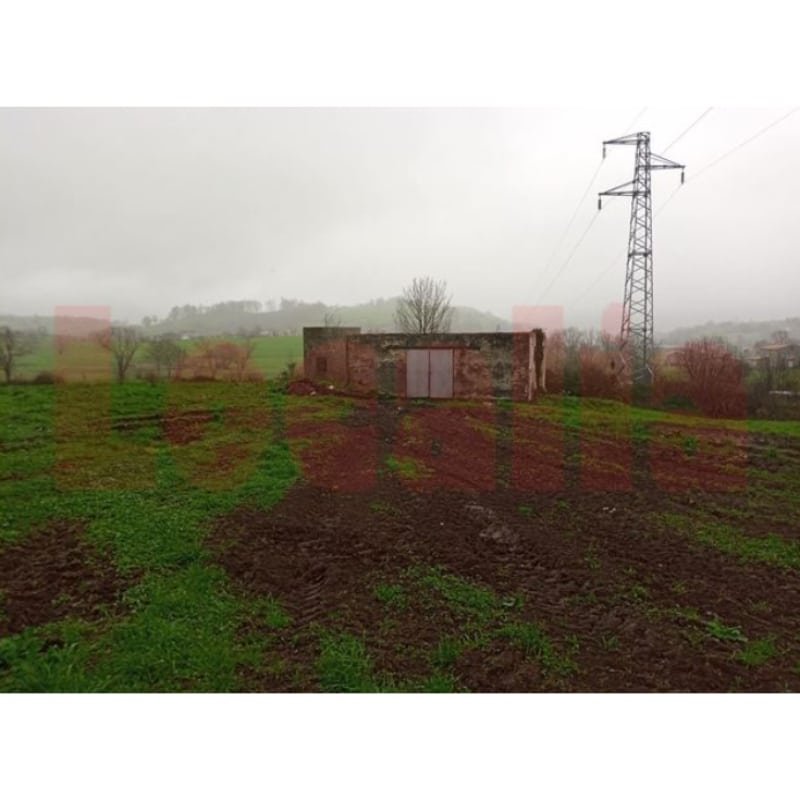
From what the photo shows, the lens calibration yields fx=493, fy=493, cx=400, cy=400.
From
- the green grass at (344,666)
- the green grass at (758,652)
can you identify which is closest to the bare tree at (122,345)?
the green grass at (344,666)

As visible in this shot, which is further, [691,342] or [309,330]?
[691,342]

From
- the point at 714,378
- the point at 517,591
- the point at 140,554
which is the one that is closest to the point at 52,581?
the point at 140,554

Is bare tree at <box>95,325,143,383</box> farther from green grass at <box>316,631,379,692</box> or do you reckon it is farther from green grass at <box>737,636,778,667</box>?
green grass at <box>737,636,778,667</box>

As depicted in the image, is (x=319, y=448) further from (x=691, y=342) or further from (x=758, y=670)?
(x=691, y=342)

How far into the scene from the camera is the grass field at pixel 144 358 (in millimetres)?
15859

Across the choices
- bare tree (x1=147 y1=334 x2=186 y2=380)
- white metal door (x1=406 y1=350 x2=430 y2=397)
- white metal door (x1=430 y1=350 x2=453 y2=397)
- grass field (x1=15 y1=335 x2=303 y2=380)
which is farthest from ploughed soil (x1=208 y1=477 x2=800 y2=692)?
bare tree (x1=147 y1=334 x2=186 y2=380)

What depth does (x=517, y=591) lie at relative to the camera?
14.7ft

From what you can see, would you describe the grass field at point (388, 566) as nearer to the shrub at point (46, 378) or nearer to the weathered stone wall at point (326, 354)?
the shrub at point (46, 378)

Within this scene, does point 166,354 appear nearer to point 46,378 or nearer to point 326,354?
point 46,378

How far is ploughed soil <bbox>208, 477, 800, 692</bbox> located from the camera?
344 centimetres

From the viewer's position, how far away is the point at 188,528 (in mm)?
5531

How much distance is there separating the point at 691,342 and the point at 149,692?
2298cm

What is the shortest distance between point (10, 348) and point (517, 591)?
17923 millimetres

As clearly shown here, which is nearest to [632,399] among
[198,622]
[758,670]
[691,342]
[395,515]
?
[691,342]
